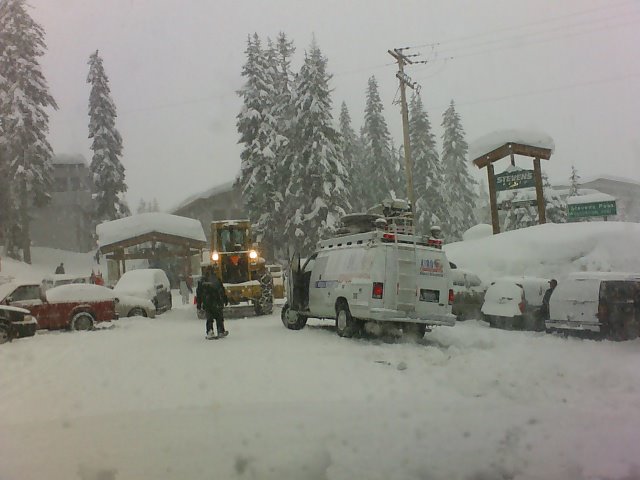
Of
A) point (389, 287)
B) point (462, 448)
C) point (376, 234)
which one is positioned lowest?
point (462, 448)

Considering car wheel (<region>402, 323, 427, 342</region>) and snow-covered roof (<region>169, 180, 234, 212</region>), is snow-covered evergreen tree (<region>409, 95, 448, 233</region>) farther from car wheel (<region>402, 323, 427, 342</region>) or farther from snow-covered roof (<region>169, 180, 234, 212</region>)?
car wheel (<region>402, 323, 427, 342</region>)

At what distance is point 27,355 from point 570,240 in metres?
16.8

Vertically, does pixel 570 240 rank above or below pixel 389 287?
above

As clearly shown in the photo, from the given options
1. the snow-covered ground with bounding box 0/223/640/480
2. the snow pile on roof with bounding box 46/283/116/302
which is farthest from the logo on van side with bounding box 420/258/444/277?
the snow pile on roof with bounding box 46/283/116/302

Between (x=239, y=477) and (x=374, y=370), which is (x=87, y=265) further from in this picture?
(x=239, y=477)

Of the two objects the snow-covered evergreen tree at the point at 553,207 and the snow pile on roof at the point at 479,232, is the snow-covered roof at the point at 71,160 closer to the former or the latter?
the snow pile on roof at the point at 479,232

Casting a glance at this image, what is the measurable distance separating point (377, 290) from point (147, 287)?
1291 centimetres

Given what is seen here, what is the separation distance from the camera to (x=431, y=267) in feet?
41.2

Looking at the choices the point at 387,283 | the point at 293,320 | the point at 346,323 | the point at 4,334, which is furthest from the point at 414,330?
the point at 4,334

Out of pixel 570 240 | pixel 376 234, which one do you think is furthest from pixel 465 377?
pixel 570 240

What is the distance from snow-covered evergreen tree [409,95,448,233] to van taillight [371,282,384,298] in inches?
1001

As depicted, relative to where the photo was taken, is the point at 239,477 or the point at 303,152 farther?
the point at 303,152

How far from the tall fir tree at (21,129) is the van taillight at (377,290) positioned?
11582 mm

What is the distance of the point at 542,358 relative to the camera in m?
9.86
